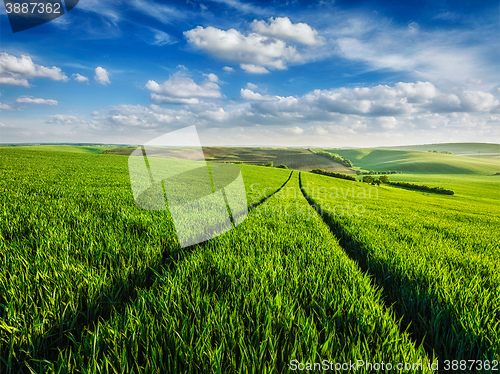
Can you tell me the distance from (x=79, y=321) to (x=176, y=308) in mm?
870

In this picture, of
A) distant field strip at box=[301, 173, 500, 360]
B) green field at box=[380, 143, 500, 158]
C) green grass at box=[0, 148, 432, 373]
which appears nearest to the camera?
green grass at box=[0, 148, 432, 373]

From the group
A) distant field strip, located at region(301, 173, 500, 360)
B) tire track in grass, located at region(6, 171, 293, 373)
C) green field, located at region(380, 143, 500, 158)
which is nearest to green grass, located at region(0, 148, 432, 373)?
tire track in grass, located at region(6, 171, 293, 373)

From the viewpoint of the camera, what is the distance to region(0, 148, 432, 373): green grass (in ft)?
4.41

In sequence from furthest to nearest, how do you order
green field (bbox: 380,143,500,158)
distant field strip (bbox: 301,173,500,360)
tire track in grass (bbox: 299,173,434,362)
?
green field (bbox: 380,143,500,158) → tire track in grass (bbox: 299,173,434,362) → distant field strip (bbox: 301,173,500,360)

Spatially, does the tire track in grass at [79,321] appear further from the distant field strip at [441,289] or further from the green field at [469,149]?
the green field at [469,149]

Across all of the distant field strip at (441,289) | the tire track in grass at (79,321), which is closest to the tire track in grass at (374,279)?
the distant field strip at (441,289)

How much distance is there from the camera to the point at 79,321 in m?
1.77

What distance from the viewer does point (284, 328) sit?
1.60m

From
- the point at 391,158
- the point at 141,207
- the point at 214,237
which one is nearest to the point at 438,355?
the point at 214,237

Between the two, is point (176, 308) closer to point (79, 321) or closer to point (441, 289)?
point (79, 321)

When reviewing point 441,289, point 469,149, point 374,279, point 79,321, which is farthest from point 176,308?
point 469,149

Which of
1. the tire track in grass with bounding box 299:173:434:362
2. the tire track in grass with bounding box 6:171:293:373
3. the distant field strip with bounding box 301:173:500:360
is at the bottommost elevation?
the tire track in grass with bounding box 299:173:434:362

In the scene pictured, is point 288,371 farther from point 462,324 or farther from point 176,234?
point 176,234

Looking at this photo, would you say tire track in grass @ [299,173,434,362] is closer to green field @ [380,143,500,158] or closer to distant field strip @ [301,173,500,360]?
distant field strip @ [301,173,500,360]
